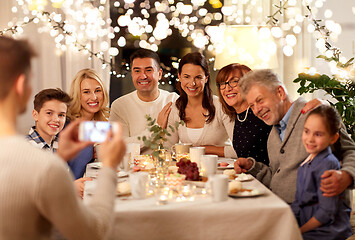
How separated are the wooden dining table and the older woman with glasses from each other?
3.97 ft

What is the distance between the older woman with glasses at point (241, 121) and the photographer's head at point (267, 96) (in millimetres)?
483

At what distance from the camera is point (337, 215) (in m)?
1.83

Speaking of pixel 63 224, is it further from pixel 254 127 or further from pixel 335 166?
pixel 254 127

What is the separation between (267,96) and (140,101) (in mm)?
1521

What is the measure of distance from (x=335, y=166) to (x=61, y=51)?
3.47 metres

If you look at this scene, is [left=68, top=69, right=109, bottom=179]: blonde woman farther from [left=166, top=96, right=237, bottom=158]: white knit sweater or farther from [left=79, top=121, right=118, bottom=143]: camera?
[left=79, top=121, right=118, bottom=143]: camera

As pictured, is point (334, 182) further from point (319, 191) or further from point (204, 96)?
point (204, 96)

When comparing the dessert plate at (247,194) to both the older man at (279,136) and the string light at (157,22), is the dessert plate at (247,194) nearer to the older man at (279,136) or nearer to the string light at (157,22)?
the older man at (279,136)

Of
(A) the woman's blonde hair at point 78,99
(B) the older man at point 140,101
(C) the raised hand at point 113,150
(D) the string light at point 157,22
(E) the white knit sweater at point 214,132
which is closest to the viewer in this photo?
(C) the raised hand at point 113,150

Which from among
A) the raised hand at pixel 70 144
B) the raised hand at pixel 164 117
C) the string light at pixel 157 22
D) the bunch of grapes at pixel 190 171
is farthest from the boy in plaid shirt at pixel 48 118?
the string light at pixel 157 22

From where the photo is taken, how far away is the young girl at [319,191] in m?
1.78

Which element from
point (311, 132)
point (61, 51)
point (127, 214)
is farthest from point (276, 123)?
point (61, 51)

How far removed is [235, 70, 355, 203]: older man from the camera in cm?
205

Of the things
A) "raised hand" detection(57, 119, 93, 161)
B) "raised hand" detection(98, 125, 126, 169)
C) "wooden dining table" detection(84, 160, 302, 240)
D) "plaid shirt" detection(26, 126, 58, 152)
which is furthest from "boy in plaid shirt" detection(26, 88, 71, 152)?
"raised hand" detection(98, 125, 126, 169)
